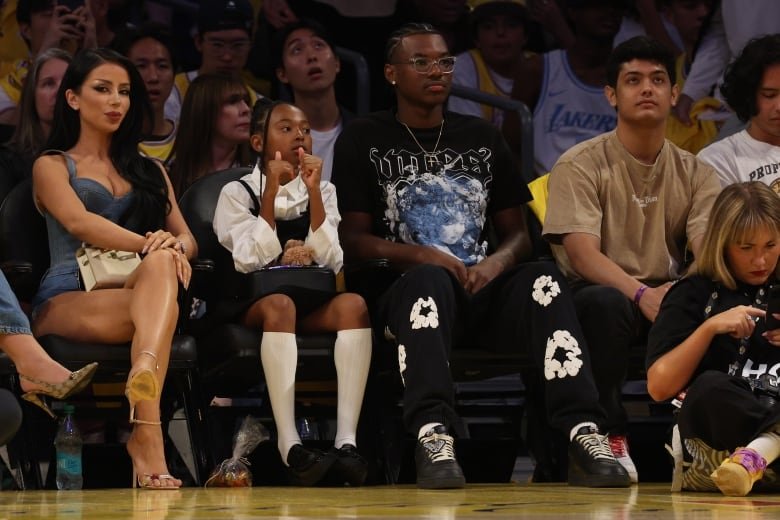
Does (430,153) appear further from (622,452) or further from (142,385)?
(142,385)

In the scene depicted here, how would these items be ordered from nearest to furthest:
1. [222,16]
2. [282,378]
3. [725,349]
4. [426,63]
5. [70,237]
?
1. [725,349]
2. [282,378]
3. [70,237]
4. [426,63]
5. [222,16]

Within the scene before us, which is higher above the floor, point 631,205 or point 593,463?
point 631,205

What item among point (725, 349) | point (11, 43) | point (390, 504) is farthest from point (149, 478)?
point (11, 43)

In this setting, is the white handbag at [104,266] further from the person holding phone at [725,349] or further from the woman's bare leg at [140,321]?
the person holding phone at [725,349]

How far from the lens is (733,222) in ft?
10.5

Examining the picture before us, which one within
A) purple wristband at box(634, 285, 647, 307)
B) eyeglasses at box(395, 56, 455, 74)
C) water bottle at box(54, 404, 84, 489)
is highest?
eyeglasses at box(395, 56, 455, 74)

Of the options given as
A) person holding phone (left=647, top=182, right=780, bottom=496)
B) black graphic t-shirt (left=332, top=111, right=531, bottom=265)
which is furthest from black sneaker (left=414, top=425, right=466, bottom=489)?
black graphic t-shirt (left=332, top=111, right=531, bottom=265)

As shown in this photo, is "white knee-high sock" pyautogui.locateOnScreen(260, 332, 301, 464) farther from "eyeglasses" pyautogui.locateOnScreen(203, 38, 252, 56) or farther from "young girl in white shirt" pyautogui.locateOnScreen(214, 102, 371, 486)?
"eyeglasses" pyautogui.locateOnScreen(203, 38, 252, 56)

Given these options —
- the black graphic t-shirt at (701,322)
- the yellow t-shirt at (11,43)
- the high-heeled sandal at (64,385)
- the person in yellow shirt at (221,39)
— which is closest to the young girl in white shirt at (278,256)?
the high-heeled sandal at (64,385)

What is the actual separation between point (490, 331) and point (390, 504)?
3.83 feet

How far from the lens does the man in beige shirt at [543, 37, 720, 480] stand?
4113 mm

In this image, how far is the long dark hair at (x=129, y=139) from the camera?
4.10 metres

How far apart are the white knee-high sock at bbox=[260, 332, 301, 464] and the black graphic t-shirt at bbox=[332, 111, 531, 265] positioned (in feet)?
1.96

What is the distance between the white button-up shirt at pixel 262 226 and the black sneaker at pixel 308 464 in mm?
589
